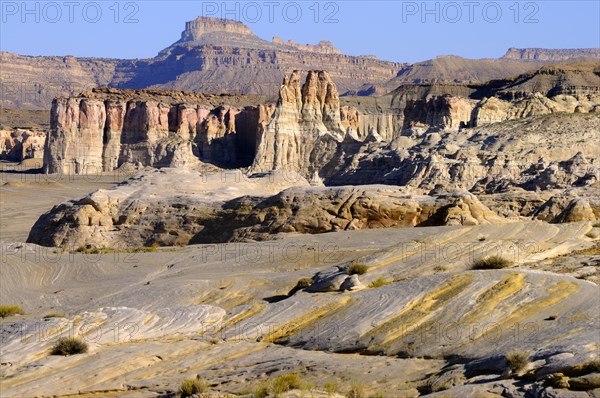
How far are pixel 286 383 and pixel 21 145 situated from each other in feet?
484

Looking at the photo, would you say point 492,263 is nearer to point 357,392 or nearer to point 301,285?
point 301,285

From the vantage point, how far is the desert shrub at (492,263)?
19.2m

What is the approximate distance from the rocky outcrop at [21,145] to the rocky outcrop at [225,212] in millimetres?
115815

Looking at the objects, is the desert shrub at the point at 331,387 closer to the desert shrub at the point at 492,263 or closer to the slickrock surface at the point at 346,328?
the slickrock surface at the point at 346,328

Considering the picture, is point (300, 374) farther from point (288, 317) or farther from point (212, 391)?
point (288, 317)

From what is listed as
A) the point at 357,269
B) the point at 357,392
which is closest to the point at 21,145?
the point at 357,269

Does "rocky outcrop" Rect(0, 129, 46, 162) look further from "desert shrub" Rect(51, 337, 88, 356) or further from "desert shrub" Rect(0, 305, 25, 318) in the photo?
"desert shrub" Rect(51, 337, 88, 356)

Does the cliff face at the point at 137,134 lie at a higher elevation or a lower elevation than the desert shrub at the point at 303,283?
lower

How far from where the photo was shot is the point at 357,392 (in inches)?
528

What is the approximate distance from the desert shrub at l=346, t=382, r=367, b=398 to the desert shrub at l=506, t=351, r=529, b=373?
1.87m

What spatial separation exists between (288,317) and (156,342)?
2285 millimetres

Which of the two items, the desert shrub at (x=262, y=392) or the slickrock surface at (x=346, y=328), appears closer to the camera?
the desert shrub at (x=262, y=392)

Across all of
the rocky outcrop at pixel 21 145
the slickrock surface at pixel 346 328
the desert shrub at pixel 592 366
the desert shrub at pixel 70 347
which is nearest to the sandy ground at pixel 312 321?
the slickrock surface at pixel 346 328

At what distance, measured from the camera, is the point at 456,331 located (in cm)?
1548
